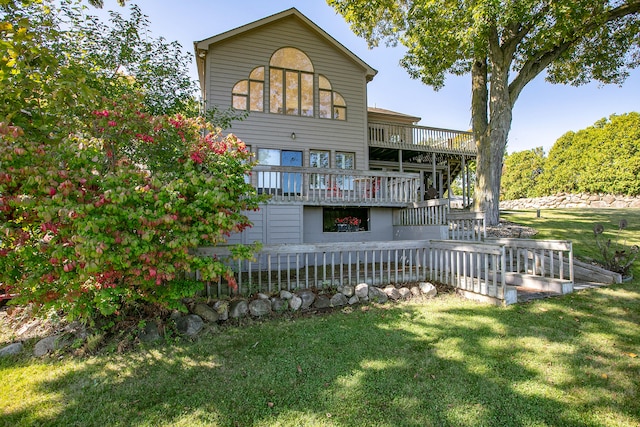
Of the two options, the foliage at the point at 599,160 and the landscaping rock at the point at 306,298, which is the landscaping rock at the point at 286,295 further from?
the foliage at the point at 599,160

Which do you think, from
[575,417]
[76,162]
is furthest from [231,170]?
[575,417]

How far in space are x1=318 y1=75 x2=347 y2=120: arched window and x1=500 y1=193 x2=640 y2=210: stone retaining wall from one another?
16.4 metres

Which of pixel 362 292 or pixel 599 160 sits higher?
pixel 599 160

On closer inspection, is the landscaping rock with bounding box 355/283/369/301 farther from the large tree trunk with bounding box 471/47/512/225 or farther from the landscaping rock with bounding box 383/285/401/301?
the large tree trunk with bounding box 471/47/512/225

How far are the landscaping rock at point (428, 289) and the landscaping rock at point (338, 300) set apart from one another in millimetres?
1649

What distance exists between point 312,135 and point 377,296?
7436mm

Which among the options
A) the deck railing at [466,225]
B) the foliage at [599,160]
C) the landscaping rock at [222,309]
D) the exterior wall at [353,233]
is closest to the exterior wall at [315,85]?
the exterior wall at [353,233]

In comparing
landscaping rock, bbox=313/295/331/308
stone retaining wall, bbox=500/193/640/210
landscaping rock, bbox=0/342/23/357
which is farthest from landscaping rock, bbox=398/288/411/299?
stone retaining wall, bbox=500/193/640/210

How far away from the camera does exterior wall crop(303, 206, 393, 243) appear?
8.42m

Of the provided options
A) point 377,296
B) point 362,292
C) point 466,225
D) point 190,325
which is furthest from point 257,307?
point 466,225

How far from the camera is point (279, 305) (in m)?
5.14

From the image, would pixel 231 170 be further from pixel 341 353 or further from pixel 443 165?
pixel 443 165

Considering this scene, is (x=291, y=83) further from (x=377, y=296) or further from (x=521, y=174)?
(x=521, y=174)

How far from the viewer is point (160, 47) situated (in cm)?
686
